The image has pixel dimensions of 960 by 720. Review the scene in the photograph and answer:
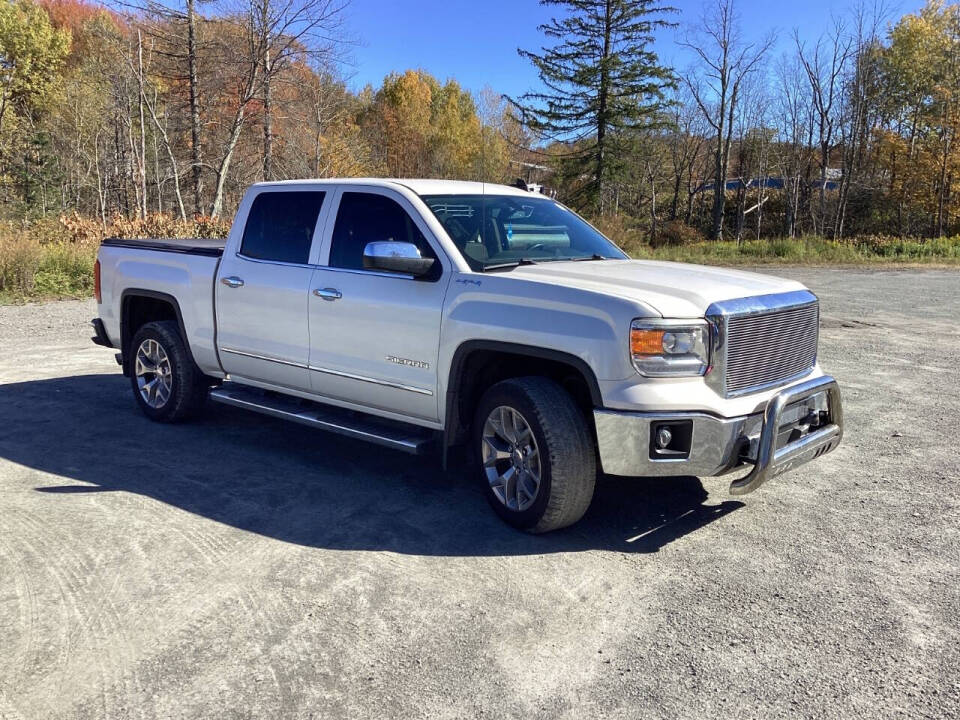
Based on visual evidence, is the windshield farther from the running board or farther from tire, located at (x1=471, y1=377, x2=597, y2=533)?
the running board

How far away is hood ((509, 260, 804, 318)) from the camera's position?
155 inches

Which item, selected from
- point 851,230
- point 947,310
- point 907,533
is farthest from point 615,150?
point 907,533

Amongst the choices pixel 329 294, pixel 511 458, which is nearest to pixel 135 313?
pixel 329 294

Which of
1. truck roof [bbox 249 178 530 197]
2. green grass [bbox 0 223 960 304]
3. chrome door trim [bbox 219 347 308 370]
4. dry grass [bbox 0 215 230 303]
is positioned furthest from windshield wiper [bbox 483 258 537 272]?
green grass [bbox 0 223 960 304]

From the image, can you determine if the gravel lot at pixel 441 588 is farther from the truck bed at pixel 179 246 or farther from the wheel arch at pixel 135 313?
the truck bed at pixel 179 246

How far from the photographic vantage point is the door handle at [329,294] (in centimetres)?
510

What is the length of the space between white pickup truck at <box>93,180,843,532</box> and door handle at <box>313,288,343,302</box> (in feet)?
0.04

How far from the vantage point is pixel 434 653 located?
123 inches

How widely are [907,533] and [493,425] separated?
2.40m

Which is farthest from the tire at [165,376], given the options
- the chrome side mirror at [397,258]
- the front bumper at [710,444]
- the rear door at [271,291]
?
the front bumper at [710,444]

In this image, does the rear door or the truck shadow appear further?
the rear door

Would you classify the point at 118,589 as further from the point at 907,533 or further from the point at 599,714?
the point at 907,533

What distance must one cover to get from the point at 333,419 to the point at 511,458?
1508 mm

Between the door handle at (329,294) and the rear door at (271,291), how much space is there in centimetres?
13
